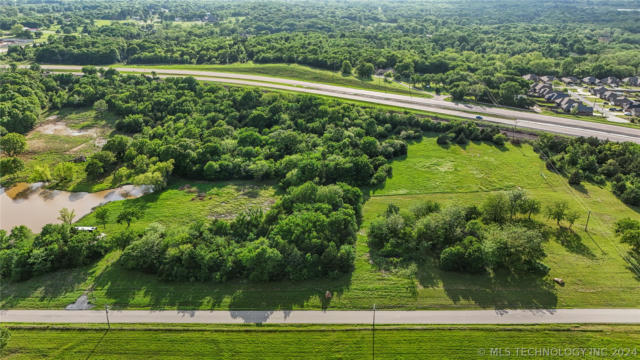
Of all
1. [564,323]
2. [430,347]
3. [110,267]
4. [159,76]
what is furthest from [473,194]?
[159,76]

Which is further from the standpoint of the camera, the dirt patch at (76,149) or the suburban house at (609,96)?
the suburban house at (609,96)

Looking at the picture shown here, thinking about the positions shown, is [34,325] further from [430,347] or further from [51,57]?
[51,57]

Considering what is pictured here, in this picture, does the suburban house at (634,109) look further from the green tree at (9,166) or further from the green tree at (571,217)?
the green tree at (9,166)

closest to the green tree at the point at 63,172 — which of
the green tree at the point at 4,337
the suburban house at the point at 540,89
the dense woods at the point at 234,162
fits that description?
the dense woods at the point at 234,162

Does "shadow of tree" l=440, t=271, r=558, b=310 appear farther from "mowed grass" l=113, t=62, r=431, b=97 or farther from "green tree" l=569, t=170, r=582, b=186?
"mowed grass" l=113, t=62, r=431, b=97

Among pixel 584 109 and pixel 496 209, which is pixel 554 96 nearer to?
pixel 584 109

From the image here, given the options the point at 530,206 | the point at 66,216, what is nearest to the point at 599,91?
the point at 530,206
